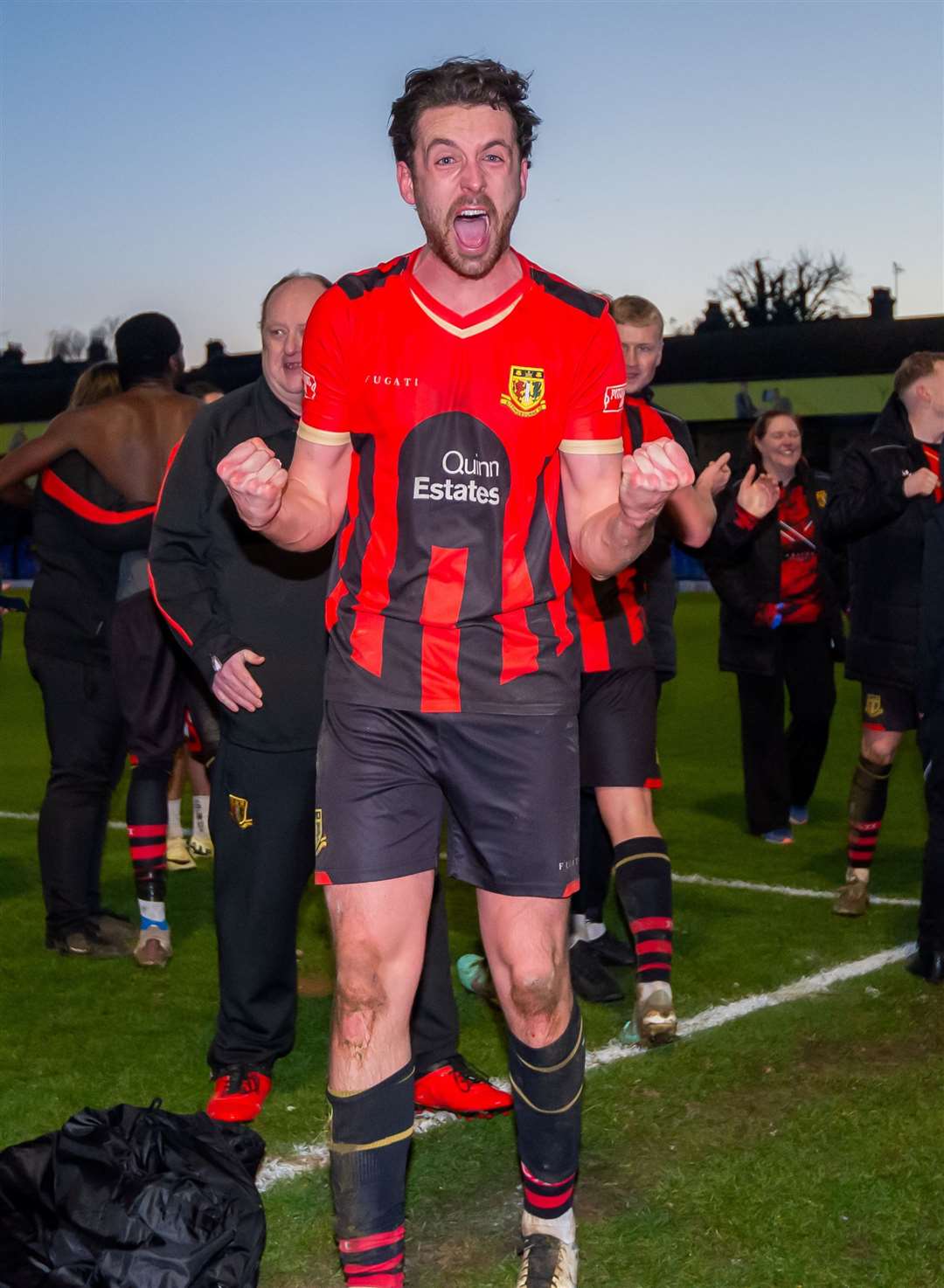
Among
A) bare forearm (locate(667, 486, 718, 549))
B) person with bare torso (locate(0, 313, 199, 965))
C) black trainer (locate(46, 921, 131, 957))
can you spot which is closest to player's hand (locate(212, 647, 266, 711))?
bare forearm (locate(667, 486, 718, 549))

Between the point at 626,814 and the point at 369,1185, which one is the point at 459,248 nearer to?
the point at 369,1185

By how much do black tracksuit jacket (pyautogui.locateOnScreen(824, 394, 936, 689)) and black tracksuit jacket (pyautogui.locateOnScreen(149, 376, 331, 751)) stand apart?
313 cm

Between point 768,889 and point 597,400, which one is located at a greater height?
point 597,400

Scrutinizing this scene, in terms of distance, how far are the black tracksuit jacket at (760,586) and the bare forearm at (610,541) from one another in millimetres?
5155

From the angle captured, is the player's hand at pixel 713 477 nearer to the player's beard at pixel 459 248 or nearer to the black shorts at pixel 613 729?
the black shorts at pixel 613 729

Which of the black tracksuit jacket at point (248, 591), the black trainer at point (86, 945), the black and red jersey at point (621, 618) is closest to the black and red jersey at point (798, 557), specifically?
the black and red jersey at point (621, 618)

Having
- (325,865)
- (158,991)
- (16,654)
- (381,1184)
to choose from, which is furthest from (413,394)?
(16,654)

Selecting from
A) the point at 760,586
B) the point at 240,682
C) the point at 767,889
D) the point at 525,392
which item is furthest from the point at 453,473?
the point at 760,586

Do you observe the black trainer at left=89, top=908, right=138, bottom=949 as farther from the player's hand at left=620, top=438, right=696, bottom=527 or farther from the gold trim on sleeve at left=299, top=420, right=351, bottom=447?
the player's hand at left=620, top=438, right=696, bottom=527

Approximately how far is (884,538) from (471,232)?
13.6 feet

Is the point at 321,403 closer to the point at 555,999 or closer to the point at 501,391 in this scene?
the point at 501,391

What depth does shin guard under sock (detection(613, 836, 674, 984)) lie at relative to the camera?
5.24 m

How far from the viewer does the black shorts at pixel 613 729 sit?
5297 mm

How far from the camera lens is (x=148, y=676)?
6105mm
